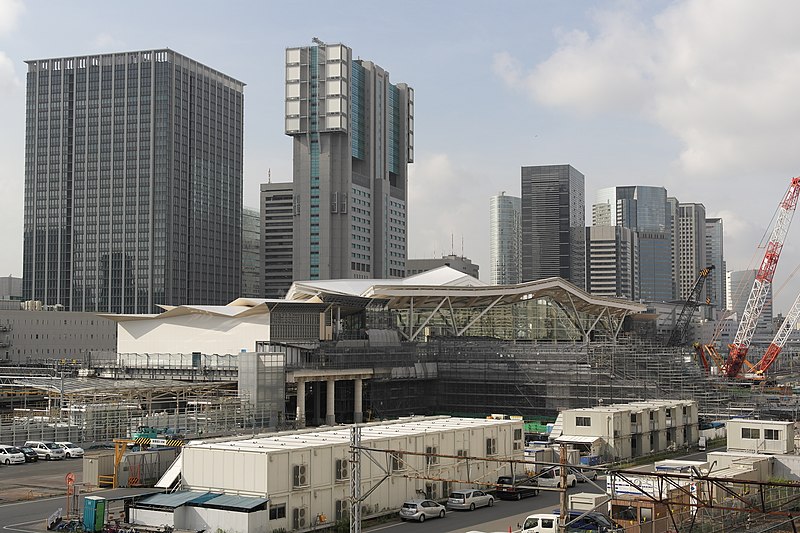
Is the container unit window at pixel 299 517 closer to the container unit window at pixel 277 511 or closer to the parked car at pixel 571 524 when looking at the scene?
the container unit window at pixel 277 511

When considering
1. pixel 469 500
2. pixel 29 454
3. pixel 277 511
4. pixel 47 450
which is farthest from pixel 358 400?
pixel 277 511

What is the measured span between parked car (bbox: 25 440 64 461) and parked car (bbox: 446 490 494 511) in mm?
25911

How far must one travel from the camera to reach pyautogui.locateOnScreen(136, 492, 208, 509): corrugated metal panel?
36219 mm

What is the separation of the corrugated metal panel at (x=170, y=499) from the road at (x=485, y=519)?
6.87 m

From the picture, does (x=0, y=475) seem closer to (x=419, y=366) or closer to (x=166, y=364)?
(x=166, y=364)

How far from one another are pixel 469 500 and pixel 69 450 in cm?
2732

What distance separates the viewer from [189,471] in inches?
1529

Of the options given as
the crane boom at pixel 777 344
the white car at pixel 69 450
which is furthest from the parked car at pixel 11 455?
the crane boom at pixel 777 344

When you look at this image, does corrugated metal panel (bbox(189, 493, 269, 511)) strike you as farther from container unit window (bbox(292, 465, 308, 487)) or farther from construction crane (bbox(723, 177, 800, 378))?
construction crane (bbox(723, 177, 800, 378))

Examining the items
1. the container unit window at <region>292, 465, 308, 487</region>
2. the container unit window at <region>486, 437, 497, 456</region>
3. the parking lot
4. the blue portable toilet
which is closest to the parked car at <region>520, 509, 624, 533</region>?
Answer: the container unit window at <region>292, 465, 308, 487</region>

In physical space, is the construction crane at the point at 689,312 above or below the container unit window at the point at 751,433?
above

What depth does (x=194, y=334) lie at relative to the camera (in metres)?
87.9

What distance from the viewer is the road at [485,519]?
1475 inches

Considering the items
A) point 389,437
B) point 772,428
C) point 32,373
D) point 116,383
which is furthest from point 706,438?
point 32,373
